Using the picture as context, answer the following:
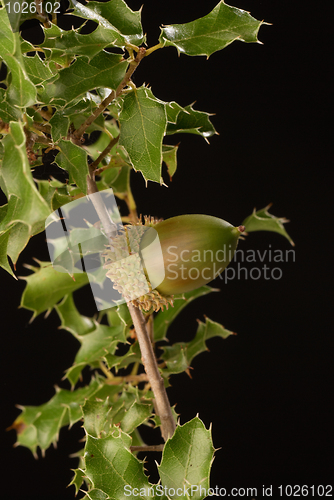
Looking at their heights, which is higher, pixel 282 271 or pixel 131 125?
pixel 131 125

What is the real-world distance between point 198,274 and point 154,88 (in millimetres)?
1104

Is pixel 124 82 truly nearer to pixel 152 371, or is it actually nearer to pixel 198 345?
pixel 152 371

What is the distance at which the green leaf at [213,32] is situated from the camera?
1.89ft

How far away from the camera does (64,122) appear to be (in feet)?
2.10

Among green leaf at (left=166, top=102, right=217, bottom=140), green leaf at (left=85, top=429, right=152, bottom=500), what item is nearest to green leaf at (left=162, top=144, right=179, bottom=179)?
green leaf at (left=166, top=102, right=217, bottom=140)

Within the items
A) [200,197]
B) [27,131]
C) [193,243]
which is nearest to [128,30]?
[27,131]

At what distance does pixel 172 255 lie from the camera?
0.68 metres

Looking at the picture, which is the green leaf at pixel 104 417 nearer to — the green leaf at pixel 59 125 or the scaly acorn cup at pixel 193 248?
the scaly acorn cup at pixel 193 248

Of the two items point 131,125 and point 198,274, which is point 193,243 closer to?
point 198,274

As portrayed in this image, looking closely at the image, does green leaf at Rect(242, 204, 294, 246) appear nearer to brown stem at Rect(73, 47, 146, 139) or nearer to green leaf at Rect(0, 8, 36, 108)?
brown stem at Rect(73, 47, 146, 139)

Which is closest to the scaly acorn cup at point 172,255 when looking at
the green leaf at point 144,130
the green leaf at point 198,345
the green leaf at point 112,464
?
the green leaf at point 144,130

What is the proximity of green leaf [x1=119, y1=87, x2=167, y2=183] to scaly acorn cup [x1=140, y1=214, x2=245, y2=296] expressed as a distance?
0.11m

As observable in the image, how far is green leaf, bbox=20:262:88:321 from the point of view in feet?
3.04

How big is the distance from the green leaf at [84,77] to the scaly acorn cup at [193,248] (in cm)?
22
